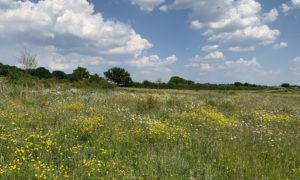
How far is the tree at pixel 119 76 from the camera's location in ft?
299

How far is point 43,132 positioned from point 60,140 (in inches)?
39.2

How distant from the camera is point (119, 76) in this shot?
92.9 m

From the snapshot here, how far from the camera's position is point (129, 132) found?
8805 millimetres

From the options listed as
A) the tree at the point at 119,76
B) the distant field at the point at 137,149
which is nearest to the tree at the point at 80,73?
the tree at the point at 119,76

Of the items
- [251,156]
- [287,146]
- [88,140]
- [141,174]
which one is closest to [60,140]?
[88,140]

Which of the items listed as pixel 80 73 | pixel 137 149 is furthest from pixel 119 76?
pixel 137 149

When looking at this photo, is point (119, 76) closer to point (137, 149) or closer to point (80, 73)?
point (80, 73)

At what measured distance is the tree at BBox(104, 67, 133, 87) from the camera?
91.1 meters

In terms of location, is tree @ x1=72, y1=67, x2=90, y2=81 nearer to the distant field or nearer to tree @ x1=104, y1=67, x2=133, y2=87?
tree @ x1=104, y1=67, x2=133, y2=87

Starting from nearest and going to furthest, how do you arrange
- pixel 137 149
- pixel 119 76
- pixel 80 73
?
pixel 137 149, pixel 80 73, pixel 119 76

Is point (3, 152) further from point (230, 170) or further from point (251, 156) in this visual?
point (251, 156)

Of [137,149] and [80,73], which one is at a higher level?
[80,73]

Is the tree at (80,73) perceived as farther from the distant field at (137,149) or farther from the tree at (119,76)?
the distant field at (137,149)

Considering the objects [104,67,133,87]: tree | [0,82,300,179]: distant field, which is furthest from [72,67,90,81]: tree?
[0,82,300,179]: distant field
